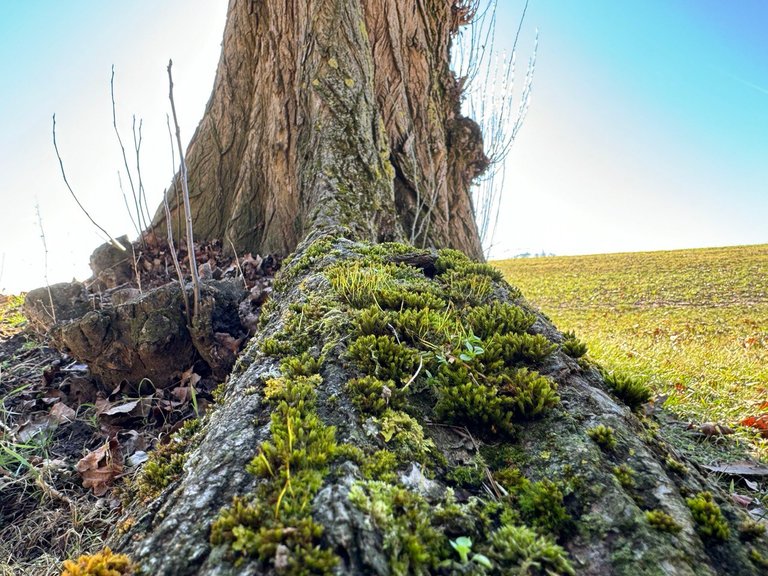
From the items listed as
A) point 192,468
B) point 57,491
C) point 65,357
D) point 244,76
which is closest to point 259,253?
point 65,357

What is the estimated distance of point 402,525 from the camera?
3.27 feet

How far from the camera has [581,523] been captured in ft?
3.71

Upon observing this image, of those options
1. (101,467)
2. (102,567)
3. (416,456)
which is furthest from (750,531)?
(101,467)

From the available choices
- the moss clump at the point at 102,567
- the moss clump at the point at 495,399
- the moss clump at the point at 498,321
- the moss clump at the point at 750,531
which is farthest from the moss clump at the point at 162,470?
the moss clump at the point at 750,531

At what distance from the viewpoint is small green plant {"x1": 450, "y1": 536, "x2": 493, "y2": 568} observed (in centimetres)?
97

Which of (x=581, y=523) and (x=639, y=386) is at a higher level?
(x=639, y=386)

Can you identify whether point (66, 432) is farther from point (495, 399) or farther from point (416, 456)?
point (495, 399)

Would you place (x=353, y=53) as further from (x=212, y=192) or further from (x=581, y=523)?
(x=581, y=523)

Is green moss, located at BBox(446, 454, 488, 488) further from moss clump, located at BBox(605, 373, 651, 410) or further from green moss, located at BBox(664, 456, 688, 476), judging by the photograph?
moss clump, located at BBox(605, 373, 651, 410)

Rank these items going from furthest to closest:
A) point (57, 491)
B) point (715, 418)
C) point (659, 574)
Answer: point (715, 418)
point (57, 491)
point (659, 574)

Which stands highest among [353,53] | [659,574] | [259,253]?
[353,53]

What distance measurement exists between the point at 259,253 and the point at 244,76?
2532mm

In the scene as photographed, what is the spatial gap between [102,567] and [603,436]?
1.45 m

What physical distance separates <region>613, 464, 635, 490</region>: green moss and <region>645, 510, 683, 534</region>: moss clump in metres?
0.12
